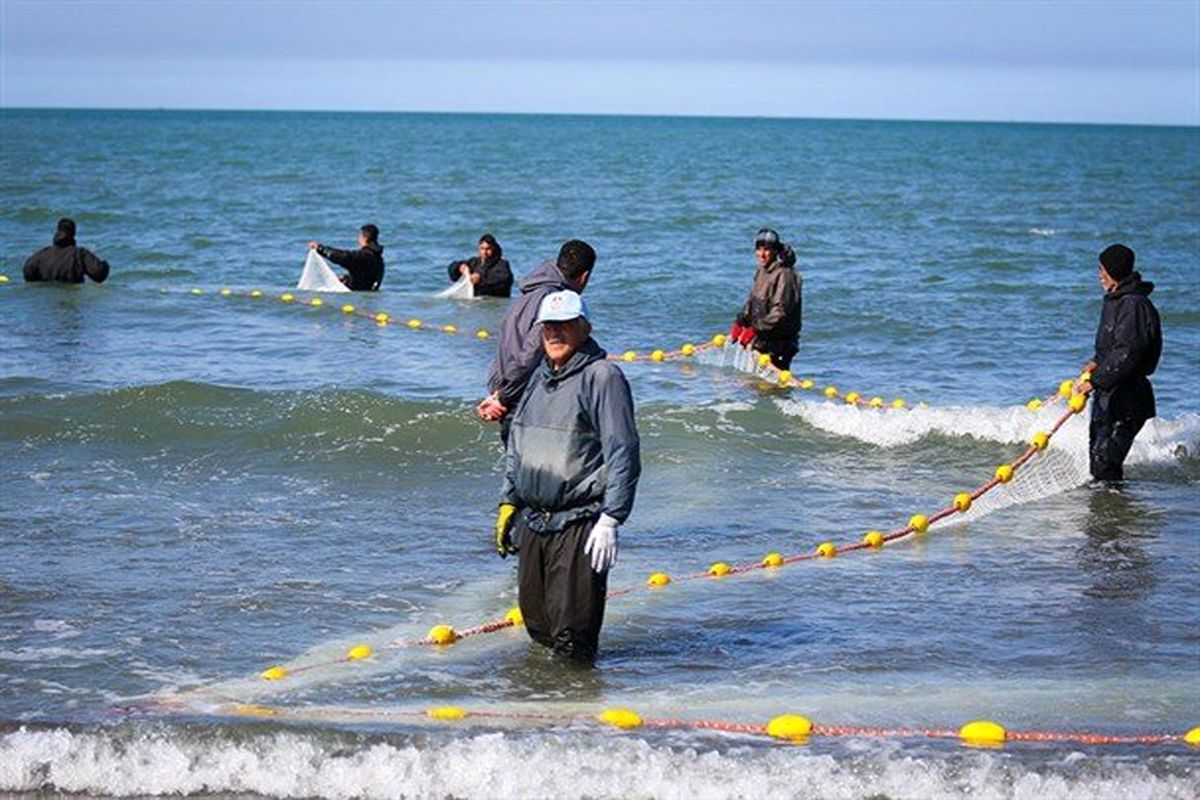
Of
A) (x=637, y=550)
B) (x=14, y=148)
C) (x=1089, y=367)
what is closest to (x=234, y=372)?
(x=637, y=550)

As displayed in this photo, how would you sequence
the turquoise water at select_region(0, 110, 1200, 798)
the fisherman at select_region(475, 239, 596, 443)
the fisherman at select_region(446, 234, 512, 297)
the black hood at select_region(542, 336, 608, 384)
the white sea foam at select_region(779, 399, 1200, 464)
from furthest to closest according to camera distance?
the fisherman at select_region(446, 234, 512, 297) < the white sea foam at select_region(779, 399, 1200, 464) < the fisherman at select_region(475, 239, 596, 443) < the black hood at select_region(542, 336, 608, 384) < the turquoise water at select_region(0, 110, 1200, 798)

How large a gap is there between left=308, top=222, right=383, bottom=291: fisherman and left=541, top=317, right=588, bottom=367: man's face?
13.2 m

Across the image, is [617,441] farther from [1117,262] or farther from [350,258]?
[350,258]

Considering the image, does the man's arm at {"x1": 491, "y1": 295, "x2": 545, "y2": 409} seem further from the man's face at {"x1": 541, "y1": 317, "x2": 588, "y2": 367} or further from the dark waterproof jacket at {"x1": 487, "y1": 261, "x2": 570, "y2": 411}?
the man's face at {"x1": 541, "y1": 317, "x2": 588, "y2": 367}

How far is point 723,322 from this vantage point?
2147 centimetres

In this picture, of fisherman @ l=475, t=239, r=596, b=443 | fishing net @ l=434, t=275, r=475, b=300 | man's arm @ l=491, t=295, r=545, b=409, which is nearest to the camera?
fisherman @ l=475, t=239, r=596, b=443

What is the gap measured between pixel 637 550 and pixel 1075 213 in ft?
123

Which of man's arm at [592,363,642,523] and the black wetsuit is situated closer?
man's arm at [592,363,642,523]

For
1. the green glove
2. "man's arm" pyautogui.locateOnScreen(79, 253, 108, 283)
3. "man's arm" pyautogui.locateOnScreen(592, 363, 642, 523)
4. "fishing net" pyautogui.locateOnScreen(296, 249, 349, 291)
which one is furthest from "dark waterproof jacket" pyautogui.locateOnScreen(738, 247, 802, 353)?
"man's arm" pyautogui.locateOnScreen(79, 253, 108, 283)

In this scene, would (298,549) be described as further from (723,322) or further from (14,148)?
(14,148)

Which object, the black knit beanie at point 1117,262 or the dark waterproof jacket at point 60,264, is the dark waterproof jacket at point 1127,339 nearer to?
the black knit beanie at point 1117,262

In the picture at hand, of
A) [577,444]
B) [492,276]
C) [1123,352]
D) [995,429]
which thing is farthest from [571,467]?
[492,276]

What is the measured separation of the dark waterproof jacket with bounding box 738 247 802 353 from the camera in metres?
13.7

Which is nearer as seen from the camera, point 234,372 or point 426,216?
point 234,372
